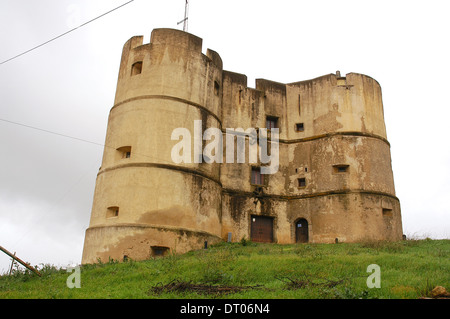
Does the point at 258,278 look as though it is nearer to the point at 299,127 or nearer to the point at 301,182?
the point at 301,182

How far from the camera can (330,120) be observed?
2262 cm

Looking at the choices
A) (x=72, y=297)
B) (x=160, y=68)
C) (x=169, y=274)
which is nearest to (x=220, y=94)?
(x=160, y=68)

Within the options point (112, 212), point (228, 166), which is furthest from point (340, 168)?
point (112, 212)

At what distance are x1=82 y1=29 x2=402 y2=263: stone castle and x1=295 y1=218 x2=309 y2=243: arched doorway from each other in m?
0.06

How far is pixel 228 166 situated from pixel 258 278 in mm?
11457

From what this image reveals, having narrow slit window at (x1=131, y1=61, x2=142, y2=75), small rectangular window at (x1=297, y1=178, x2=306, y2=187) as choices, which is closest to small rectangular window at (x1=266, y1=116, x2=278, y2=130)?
small rectangular window at (x1=297, y1=178, x2=306, y2=187)

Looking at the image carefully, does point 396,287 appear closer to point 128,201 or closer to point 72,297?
point 72,297

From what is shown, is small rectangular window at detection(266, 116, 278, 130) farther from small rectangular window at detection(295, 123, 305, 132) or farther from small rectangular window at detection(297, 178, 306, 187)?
small rectangular window at detection(297, 178, 306, 187)

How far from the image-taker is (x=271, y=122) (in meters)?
23.9

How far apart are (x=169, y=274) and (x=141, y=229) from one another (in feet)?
17.4

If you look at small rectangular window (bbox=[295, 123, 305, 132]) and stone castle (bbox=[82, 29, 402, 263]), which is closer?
stone castle (bbox=[82, 29, 402, 263])

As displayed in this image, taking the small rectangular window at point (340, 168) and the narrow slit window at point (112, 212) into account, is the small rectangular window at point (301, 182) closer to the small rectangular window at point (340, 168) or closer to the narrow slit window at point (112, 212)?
the small rectangular window at point (340, 168)

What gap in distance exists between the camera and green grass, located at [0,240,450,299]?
8.28 meters

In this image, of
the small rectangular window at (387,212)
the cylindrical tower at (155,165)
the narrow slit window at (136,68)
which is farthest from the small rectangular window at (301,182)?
the narrow slit window at (136,68)
